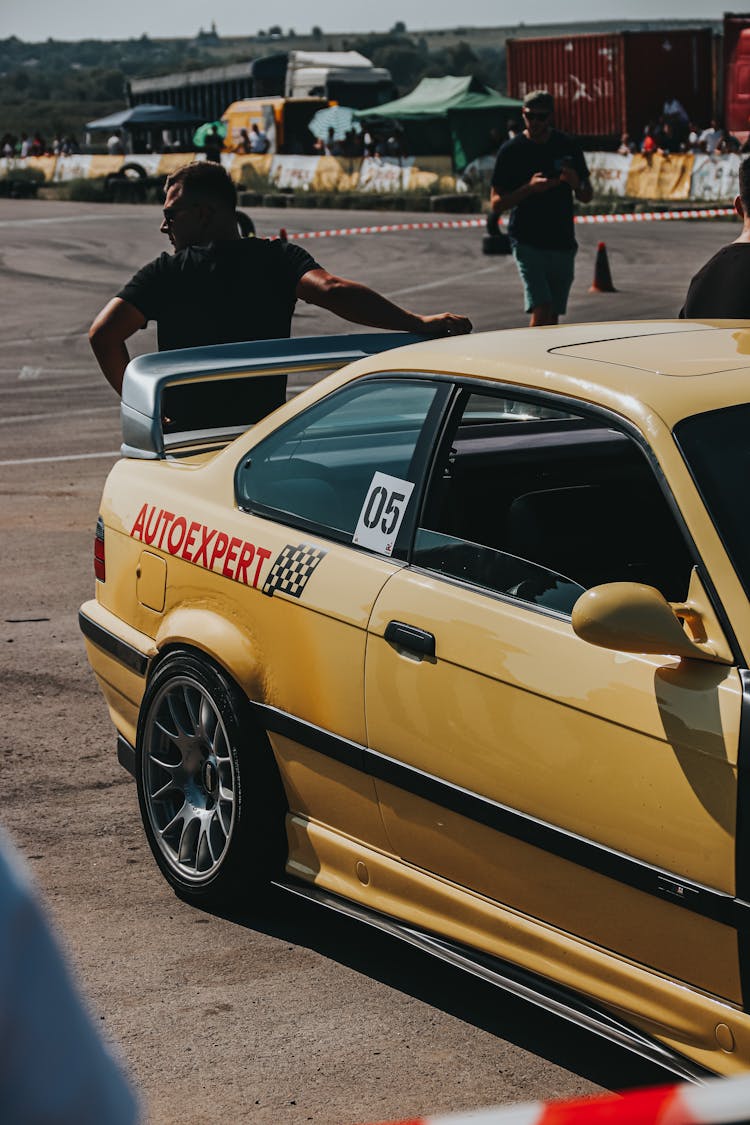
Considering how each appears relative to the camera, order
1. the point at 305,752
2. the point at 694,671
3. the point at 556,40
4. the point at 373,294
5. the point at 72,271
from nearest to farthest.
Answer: the point at 694,671 < the point at 305,752 < the point at 373,294 < the point at 72,271 < the point at 556,40

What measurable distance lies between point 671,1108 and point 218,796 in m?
2.69

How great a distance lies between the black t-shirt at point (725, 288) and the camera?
213 inches

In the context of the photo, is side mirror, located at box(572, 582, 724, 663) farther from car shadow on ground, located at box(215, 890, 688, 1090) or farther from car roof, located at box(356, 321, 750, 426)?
car shadow on ground, located at box(215, 890, 688, 1090)

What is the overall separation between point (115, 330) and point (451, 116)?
41400mm

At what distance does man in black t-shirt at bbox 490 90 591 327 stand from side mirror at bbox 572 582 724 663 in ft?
26.1

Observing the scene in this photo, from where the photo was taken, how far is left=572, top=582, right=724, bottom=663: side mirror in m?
2.97

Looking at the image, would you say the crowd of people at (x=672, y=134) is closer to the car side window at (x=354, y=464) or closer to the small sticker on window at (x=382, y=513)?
the car side window at (x=354, y=464)

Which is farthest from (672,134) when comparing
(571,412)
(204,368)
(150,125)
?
(571,412)

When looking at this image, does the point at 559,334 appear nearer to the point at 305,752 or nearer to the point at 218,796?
the point at 305,752

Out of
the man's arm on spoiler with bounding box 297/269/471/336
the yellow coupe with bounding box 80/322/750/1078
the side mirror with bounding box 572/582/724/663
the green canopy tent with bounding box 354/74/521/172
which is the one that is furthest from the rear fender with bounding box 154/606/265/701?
the green canopy tent with bounding box 354/74/521/172

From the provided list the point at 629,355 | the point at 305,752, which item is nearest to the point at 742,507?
the point at 629,355

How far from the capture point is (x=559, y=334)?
158 inches

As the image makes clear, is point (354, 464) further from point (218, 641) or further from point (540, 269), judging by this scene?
point (540, 269)

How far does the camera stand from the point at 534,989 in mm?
3314
